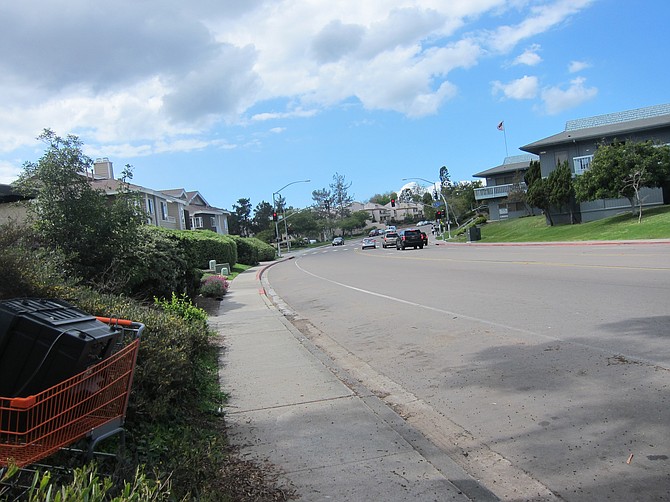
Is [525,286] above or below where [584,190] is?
below

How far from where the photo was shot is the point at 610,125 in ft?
165

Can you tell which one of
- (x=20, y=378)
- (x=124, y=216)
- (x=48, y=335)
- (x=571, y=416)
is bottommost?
(x=571, y=416)

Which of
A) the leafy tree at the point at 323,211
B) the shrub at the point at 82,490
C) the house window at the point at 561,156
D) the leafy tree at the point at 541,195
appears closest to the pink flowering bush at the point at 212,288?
the shrub at the point at 82,490

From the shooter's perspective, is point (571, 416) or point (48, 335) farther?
point (571, 416)

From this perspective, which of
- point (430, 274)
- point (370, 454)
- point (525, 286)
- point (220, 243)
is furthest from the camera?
point (220, 243)

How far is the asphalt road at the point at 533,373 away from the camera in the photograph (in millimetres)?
4008

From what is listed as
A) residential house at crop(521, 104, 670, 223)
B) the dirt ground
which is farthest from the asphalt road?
residential house at crop(521, 104, 670, 223)

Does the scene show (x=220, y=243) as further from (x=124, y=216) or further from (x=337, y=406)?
(x=337, y=406)

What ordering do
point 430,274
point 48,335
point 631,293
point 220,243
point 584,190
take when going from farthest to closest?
point 584,190
point 220,243
point 430,274
point 631,293
point 48,335

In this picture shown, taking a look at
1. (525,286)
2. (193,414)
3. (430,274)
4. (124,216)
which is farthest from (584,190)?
(193,414)

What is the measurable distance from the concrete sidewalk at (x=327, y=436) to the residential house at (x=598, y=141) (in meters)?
43.1

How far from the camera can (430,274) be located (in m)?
20.3

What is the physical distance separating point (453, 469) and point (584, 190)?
40.7m

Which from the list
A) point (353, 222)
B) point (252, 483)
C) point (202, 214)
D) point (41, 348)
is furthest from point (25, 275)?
point (353, 222)
